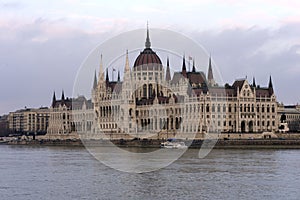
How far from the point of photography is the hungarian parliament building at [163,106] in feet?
317

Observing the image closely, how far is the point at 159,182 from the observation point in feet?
124

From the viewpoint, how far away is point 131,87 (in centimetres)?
11675

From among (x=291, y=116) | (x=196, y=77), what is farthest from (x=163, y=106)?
(x=291, y=116)

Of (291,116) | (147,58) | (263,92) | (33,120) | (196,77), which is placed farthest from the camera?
(33,120)

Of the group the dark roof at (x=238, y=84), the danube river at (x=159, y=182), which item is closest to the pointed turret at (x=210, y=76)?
the dark roof at (x=238, y=84)

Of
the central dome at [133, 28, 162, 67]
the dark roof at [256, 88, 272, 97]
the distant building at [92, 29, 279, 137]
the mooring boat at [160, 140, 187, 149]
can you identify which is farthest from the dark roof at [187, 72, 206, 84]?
the mooring boat at [160, 140, 187, 149]

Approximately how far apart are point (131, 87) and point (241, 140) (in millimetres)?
34615

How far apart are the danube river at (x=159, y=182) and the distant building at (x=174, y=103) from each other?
45074 millimetres

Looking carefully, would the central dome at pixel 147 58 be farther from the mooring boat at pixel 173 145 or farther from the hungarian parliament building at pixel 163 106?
the mooring boat at pixel 173 145

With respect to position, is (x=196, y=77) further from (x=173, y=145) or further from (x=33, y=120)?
(x=33, y=120)

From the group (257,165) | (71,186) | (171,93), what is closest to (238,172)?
(257,165)

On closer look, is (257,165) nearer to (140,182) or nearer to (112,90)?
(140,182)

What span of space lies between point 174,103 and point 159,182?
214 ft

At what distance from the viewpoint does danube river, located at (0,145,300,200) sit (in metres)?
32.8
